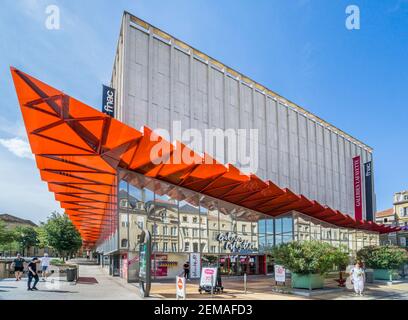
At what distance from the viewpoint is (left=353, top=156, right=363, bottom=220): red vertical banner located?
5469cm

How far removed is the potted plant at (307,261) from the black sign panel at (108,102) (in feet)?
62.9

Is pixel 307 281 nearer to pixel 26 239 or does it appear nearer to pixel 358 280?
pixel 358 280

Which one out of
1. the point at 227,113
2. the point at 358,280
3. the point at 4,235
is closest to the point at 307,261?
the point at 358,280

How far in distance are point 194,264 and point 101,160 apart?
9818 millimetres

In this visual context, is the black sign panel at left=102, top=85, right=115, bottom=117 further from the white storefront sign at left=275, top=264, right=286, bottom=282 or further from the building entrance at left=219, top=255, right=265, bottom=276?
the white storefront sign at left=275, top=264, right=286, bottom=282

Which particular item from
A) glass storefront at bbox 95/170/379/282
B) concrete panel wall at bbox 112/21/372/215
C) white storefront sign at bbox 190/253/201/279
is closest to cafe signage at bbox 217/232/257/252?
glass storefront at bbox 95/170/379/282

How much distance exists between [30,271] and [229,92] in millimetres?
29094

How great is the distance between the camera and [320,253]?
17625mm

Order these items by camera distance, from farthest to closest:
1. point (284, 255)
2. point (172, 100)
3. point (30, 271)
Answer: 1. point (172, 100)
2. point (284, 255)
3. point (30, 271)

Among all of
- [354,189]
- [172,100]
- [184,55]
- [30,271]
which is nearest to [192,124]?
[172,100]

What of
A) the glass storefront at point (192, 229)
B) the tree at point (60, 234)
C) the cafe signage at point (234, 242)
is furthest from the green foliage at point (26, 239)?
the cafe signage at point (234, 242)

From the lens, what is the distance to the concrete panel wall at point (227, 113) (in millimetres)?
31094

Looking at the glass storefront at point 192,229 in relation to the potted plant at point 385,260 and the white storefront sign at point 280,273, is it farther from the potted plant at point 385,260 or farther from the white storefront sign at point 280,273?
the white storefront sign at point 280,273
